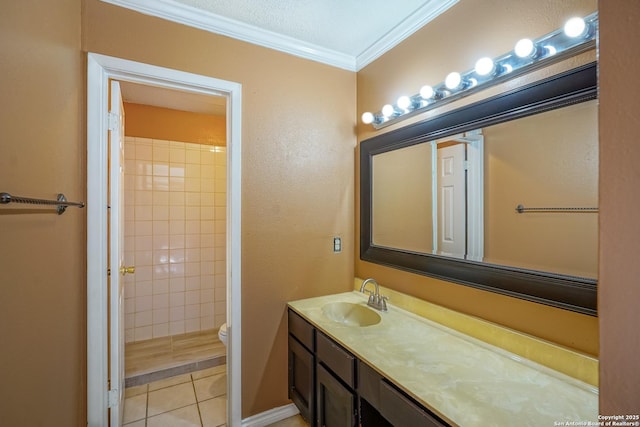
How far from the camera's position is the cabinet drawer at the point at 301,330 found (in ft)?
5.31

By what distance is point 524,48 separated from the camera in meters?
1.11

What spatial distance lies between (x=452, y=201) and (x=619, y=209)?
1146 mm

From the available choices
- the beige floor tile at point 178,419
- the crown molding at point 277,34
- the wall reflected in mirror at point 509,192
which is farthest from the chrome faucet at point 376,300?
the crown molding at point 277,34

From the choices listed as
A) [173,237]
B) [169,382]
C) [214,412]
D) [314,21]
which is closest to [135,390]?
[169,382]

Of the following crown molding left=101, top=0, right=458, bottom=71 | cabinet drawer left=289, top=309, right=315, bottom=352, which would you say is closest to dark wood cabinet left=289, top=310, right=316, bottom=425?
cabinet drawer left=289, top=309, right=315, bottom=352

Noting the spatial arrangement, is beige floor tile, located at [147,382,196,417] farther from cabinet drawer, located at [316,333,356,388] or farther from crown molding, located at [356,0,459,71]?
crown molding, located at [356,0,459,71]

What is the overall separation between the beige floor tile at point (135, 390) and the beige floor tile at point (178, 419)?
1.22 ft

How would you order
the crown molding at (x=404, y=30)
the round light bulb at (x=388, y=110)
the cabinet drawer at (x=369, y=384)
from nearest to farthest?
1. the cabinet drawer at (x=369, y=384)
2. the crown molding at (x=404, y=30)
3. the round light bulb at (x=388, y=110)

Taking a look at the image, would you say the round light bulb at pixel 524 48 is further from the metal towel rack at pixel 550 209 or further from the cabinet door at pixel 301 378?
the cabinet door at pixel 301 378

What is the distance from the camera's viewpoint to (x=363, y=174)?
2074 millimetres

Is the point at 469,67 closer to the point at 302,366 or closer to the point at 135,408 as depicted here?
the point at 302,366

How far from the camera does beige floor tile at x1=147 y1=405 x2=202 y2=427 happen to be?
190 centimetres

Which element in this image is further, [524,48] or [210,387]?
[210,387]

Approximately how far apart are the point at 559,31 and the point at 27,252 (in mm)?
1858
